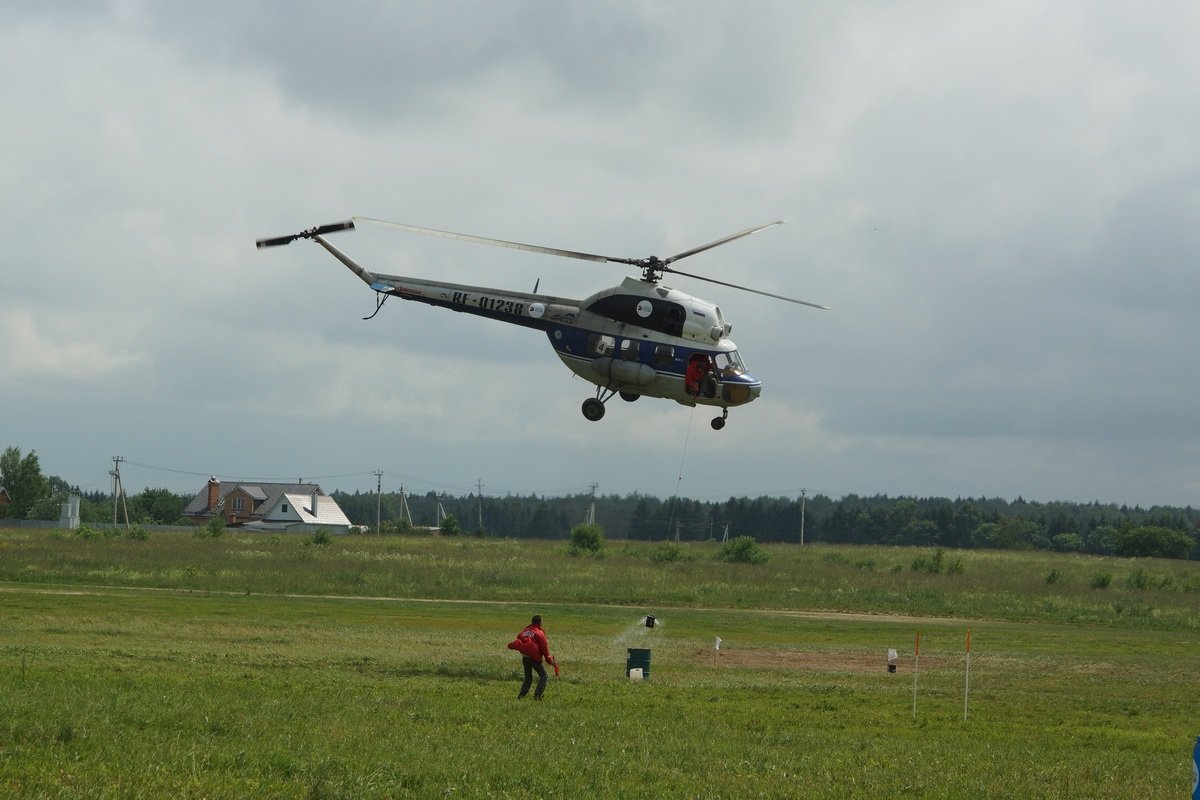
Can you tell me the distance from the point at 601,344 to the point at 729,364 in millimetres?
3294

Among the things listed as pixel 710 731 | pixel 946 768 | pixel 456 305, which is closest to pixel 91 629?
pixel 456 305

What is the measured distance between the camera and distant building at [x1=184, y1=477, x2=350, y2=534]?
149500mm

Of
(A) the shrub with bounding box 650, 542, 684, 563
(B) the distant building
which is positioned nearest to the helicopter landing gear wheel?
(A) the shrub with bounding box 650, 542, 684, 563

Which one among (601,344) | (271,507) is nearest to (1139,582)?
(601,344)

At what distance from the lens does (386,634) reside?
4084cm

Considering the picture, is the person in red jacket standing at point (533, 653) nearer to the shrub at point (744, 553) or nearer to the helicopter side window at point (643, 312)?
the helicopter side window at point (643, 312)

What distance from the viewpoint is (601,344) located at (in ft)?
111

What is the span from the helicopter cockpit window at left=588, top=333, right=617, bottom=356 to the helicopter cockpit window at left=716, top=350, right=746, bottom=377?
269 centimetres

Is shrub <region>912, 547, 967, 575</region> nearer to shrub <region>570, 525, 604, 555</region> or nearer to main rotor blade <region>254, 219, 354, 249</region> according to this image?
shrub <region>570, 525, 604, 555</region>

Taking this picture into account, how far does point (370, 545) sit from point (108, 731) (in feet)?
284

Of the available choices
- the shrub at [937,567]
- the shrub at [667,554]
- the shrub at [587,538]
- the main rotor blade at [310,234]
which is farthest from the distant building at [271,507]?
the main rotor blade at [310,234]

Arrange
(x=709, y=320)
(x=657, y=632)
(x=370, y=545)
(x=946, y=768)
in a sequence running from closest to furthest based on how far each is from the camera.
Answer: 1. (x=946, y=768)
2. (x=709, y=320)
3. (x=657, y=632)
4. (x=370, y=545)

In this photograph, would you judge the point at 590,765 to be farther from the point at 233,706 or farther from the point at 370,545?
the point at 370,545

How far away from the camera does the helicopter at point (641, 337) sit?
3288cm
